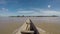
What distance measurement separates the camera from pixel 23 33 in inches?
104

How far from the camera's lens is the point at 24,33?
2652 millimetres

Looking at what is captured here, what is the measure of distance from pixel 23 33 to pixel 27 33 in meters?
0.08

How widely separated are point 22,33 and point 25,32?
2.6 inches

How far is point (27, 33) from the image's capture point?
269cm

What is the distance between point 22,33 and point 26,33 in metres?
0.08

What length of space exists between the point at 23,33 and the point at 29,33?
0.37 feet

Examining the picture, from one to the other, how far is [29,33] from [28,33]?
19 millimetres

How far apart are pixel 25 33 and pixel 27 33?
4cm

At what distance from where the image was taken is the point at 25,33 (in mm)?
2658

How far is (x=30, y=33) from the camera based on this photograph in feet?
8.79

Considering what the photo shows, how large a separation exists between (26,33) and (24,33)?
0.04 m

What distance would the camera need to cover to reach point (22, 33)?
2643 millimetres

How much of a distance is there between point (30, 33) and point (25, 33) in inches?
3.6

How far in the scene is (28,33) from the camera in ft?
8.80
